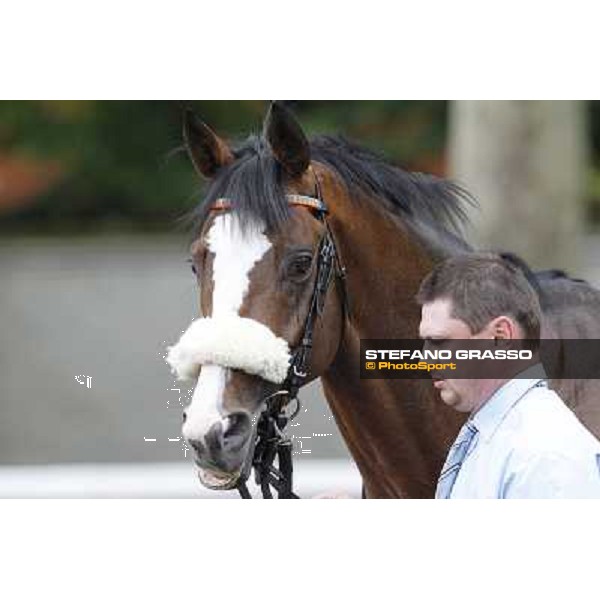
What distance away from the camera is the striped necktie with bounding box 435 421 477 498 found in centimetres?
241

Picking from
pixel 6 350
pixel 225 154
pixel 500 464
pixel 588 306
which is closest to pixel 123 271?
pixel 6 350

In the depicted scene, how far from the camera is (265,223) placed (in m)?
2.47

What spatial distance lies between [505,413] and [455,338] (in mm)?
172

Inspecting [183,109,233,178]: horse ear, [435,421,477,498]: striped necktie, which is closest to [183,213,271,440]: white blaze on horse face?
[183,109,233,178]: horse ear

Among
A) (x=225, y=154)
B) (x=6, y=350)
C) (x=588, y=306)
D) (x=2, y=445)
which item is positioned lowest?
(x=2, y=445)

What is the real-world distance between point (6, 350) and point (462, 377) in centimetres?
139

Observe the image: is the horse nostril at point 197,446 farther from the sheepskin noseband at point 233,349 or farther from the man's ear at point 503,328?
the man's ear at point 503,328

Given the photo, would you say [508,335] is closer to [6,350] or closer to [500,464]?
[500,464]

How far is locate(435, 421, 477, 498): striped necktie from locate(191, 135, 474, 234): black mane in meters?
0.49

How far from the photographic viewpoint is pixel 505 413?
7.50 feet

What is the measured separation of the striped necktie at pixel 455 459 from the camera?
2408mm

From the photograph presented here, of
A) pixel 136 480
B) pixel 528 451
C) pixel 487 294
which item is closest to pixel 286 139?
pixel 487 294

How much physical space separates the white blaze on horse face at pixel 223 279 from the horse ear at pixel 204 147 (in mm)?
171

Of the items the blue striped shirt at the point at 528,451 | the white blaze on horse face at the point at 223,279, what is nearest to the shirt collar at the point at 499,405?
the blue striped shirt at the point at 528,451
